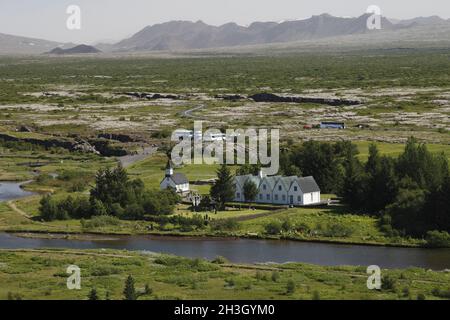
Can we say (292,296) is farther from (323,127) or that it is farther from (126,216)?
(323,127)

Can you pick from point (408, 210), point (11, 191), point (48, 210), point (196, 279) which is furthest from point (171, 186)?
point (196, 279)

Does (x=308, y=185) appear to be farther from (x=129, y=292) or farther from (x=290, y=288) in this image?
(x=129, y=292)

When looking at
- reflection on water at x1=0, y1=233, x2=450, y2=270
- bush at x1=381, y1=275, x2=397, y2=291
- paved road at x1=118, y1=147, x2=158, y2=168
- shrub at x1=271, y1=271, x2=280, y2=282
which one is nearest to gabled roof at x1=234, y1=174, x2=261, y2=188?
reflection on water at x1=0, y1=233, x2=450, y2=270

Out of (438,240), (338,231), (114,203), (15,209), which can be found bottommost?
(15,209)

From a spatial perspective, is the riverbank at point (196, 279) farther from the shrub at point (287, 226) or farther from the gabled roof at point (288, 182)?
the gabled roof at point (288, 182)

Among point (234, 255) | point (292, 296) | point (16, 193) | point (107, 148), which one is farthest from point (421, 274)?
point (107, 148)

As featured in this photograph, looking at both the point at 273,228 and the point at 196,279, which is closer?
the point at 196,279

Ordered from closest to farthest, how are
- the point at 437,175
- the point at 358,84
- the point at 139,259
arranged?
the point at 139,259 < the point at 437,175 < the point at 358,84
